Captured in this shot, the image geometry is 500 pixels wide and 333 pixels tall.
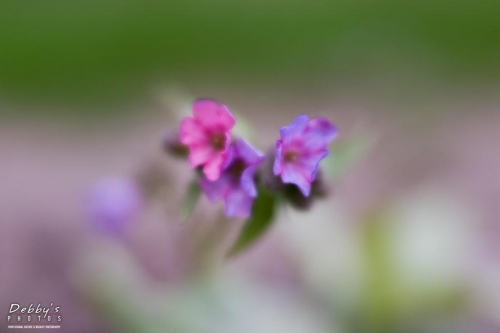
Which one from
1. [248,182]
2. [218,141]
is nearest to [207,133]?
[218,141]

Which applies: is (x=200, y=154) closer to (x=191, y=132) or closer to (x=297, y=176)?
(x=191, y=132)

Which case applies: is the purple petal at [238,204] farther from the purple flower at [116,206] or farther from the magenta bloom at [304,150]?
the purple flower at [116,206]

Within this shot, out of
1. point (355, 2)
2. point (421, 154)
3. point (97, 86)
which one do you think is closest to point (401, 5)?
point (355, 2)

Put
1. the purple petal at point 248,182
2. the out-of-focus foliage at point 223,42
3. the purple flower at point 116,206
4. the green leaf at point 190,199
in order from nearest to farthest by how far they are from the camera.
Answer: the purple petal at point 248,182 < the green leaf at point 190,199 < the purple flower at point 116,206 < the out-of-focus foliage at point 223,42

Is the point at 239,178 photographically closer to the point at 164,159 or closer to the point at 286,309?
the point at 286,309

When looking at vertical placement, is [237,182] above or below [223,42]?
below

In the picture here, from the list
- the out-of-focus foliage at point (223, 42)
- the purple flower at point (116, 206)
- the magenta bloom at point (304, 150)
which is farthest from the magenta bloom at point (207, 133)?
the out-of-focus foliage at point (223, 42)

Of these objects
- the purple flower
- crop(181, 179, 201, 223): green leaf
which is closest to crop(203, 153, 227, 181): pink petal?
crop(181, 179, 201, 223): green leaf

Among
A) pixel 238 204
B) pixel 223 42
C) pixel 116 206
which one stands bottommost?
pixel 238 204
